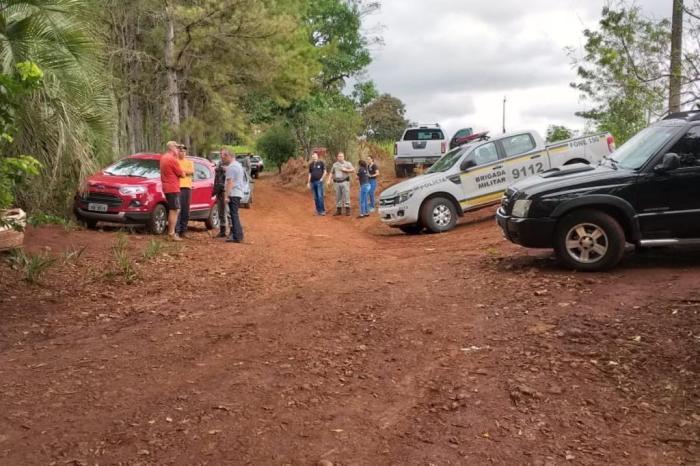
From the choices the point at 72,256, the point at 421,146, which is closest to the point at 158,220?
the point at 72,256

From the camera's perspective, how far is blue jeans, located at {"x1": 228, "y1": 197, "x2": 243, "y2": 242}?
12.2 metres

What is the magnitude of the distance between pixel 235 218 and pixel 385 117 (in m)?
44.5

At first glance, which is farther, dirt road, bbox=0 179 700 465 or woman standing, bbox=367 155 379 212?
woman standing, bbox=367 155 379 212

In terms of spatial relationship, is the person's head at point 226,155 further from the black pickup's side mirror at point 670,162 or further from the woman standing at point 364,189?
the black pickup's side mirror at point 670,162

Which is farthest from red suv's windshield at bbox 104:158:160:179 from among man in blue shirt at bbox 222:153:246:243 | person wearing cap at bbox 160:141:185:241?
man in blue shirt at bbox 222:153:246:243

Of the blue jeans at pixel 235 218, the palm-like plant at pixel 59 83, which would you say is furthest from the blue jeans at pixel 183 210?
the palm-like plant at pixel 59 83

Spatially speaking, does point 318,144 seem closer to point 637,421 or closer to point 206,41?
point 206,41

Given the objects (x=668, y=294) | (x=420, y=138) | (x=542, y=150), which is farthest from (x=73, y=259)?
(x=420, y=138)

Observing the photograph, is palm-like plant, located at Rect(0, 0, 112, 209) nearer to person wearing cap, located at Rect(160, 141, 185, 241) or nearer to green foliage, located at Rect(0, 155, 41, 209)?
green foliage, located at Rect(0, 155, 41, 209)

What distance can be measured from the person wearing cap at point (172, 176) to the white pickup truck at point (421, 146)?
1541 cm

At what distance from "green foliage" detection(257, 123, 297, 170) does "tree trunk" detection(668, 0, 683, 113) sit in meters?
30.8

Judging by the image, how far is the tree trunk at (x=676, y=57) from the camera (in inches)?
506

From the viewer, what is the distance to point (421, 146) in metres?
26.5

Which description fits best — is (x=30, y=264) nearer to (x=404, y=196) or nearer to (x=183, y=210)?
(x=183, y=210)
